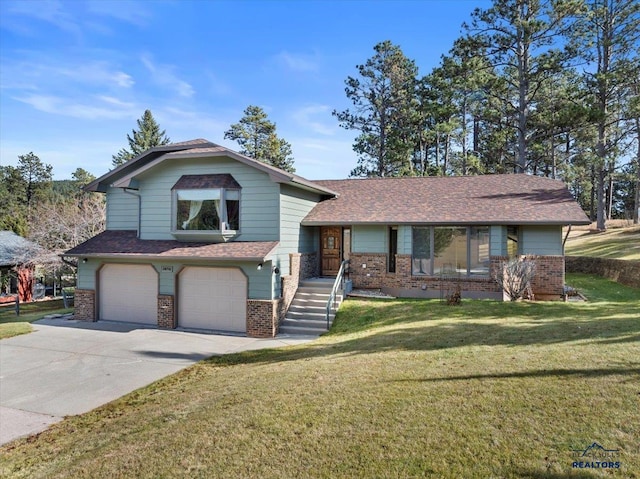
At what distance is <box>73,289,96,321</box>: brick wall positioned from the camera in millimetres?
15031

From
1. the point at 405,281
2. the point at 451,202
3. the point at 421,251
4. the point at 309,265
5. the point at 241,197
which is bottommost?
the point at 405,281

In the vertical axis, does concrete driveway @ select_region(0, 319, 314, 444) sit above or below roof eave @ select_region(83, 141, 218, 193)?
below

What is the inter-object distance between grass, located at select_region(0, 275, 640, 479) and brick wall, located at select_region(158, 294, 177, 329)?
17.1 ft

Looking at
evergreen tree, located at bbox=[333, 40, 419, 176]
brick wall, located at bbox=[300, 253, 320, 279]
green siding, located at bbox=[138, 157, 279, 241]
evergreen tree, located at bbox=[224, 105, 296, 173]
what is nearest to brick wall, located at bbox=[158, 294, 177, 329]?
green siding, located at bbox=[138, 157, 279, 241]

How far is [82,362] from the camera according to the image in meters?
9.96

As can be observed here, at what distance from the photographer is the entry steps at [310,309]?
1276 cm

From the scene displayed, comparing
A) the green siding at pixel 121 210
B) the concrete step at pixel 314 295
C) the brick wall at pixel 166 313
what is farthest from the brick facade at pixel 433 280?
the green siding at pixel 121 210

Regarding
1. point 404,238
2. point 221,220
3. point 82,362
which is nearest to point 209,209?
point 221,220

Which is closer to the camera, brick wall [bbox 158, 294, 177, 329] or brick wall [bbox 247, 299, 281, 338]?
brick wall [bbox 247, 299, 281, 338]

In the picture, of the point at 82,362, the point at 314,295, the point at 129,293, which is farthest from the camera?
the point at 129,293

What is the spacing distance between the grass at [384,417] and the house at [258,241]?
4.55 m

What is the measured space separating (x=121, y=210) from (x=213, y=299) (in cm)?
586

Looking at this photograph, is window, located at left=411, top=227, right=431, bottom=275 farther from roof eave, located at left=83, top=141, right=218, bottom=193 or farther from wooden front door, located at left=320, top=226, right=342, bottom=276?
roof eave, located at left=83, top=141, right=218, bottom=193

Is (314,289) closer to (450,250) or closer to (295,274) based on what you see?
(295,274)
